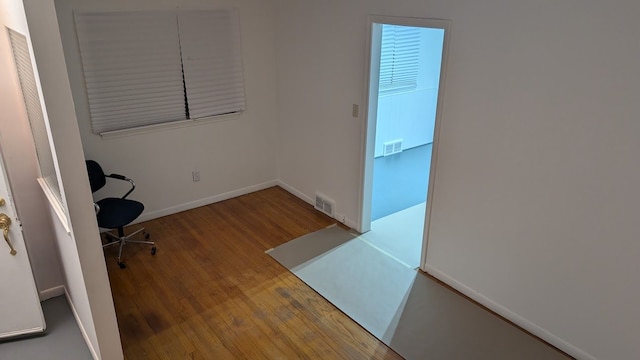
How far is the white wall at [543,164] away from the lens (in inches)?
100

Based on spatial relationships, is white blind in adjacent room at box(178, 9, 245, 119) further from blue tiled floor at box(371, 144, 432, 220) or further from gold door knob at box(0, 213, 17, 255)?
gold door knob at box(0, 213, 17, 255)

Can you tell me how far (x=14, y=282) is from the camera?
2963mm

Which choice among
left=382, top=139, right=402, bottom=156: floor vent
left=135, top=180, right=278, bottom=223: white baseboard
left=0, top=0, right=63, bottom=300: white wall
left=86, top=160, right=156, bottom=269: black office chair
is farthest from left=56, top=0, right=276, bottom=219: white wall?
left=382, top=139, right=402, bottom=156: floor vent

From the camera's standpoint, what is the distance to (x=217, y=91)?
15.8ft

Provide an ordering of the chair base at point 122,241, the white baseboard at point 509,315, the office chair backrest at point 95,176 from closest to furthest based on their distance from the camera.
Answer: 1. the white baseboard at point 509,315
2. the office chair backrest at point 95,176
3. the chair base at point 122,241

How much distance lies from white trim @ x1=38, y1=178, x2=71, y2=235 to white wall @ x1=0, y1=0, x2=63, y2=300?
0.15 m

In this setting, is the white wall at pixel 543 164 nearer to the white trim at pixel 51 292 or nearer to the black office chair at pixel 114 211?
the black office chair at pixel 114 211

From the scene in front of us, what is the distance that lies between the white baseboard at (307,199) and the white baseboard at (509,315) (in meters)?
Result: 1.00

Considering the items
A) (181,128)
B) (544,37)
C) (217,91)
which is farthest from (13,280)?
(544,37)

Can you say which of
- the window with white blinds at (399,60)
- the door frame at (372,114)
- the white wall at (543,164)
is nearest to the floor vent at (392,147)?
the window with white blinds at (399,60)

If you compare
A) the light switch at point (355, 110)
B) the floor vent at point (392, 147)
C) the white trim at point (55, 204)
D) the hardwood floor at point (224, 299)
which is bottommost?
the hardwood floor at point (224, 299)

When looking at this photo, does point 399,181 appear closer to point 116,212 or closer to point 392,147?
point 392,147

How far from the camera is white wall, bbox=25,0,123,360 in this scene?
6.63ft

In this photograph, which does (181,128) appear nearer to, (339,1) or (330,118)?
(330,118)
